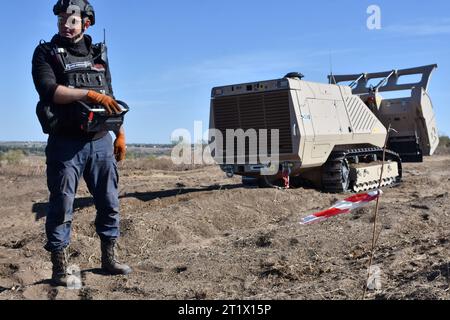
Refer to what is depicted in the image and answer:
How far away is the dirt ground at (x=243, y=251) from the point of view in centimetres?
464

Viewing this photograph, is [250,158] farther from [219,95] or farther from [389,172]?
[389,172]

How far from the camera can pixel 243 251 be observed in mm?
6406

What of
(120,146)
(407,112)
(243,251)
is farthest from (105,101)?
(407,112)

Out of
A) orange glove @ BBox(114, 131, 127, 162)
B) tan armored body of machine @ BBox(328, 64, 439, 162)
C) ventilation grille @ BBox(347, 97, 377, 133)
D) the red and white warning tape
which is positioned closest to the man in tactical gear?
orange glove @ BBox(114, 131, 127, 162)

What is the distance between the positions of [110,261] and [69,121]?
51.8 inches

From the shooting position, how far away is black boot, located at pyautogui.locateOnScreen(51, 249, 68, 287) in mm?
4801

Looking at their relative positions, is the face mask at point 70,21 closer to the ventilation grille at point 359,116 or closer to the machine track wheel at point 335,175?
A: the machine track wheel at point 335,175

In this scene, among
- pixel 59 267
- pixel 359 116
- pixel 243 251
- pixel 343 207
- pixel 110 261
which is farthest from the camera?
pixel 359 116

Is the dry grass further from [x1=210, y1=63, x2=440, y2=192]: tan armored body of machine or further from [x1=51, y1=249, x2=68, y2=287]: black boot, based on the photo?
[x1=51, y1=249, x2=68, y2=287]: black boot

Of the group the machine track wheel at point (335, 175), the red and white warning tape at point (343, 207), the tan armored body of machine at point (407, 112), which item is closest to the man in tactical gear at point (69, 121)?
the red and white warning tape at point (343, 207)

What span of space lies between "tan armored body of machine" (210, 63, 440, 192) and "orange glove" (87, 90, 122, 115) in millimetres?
6490

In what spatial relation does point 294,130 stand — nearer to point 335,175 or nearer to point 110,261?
point 335,175

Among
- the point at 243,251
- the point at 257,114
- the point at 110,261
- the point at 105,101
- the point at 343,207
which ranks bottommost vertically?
the point at 243,251
